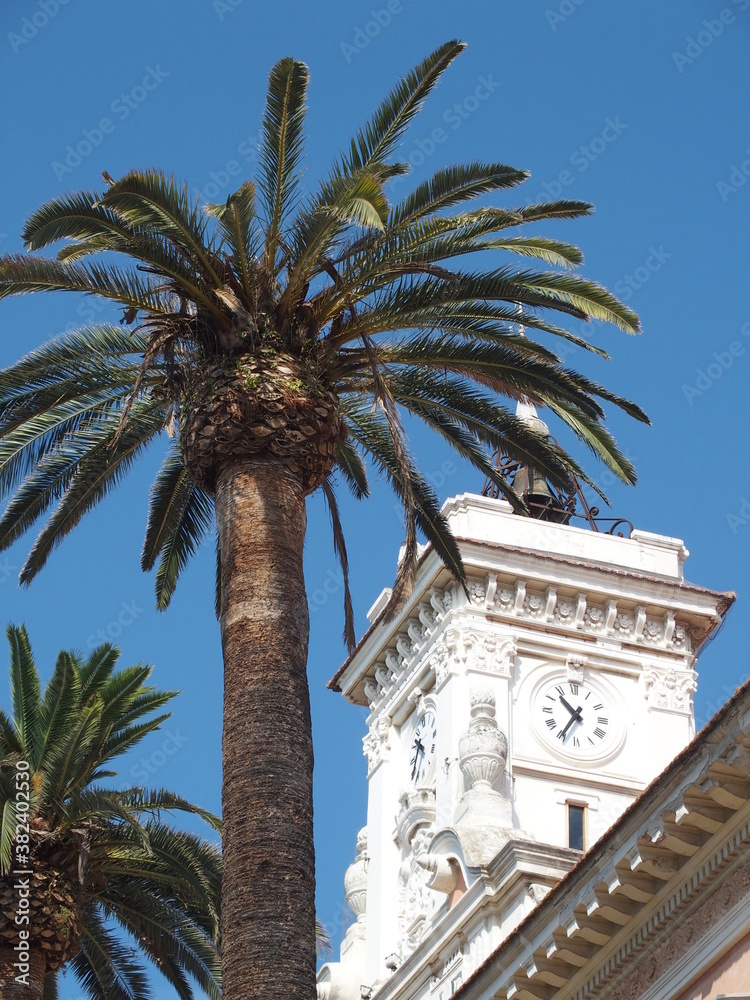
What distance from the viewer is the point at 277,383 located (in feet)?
56.0

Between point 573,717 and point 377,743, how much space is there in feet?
15.9

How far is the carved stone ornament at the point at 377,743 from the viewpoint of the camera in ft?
142

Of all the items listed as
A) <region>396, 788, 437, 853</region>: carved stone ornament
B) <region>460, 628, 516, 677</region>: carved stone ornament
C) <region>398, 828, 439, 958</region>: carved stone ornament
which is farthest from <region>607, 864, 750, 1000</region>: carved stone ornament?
<region>460, 628, 516, 677</region>: carved stone ornament

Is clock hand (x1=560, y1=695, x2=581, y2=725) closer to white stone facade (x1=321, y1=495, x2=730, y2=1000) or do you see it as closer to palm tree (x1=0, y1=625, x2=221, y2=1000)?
white stone facade (x1=321, y1=495, x2=730, y2=1000)

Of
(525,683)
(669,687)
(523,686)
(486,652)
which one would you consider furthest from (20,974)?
(669,687)

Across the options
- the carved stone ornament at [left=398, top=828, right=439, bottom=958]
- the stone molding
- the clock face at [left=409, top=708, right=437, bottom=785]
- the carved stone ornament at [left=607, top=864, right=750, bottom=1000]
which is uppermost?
the stone molding

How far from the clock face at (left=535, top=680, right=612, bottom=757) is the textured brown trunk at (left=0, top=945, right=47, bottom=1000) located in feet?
65.5

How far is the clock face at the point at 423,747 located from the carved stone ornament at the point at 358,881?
7.50 feet

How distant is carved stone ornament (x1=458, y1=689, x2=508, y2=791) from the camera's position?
35.5 m

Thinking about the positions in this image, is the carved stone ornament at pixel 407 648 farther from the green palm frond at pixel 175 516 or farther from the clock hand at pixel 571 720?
the green palm frond at pixel 175 516

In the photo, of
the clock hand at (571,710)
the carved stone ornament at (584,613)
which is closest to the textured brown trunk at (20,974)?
the carved stone ornament at (584,613)

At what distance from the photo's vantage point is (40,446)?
1977cm

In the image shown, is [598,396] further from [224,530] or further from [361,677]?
[361,677]

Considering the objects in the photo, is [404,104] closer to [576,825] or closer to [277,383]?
[277,383]
